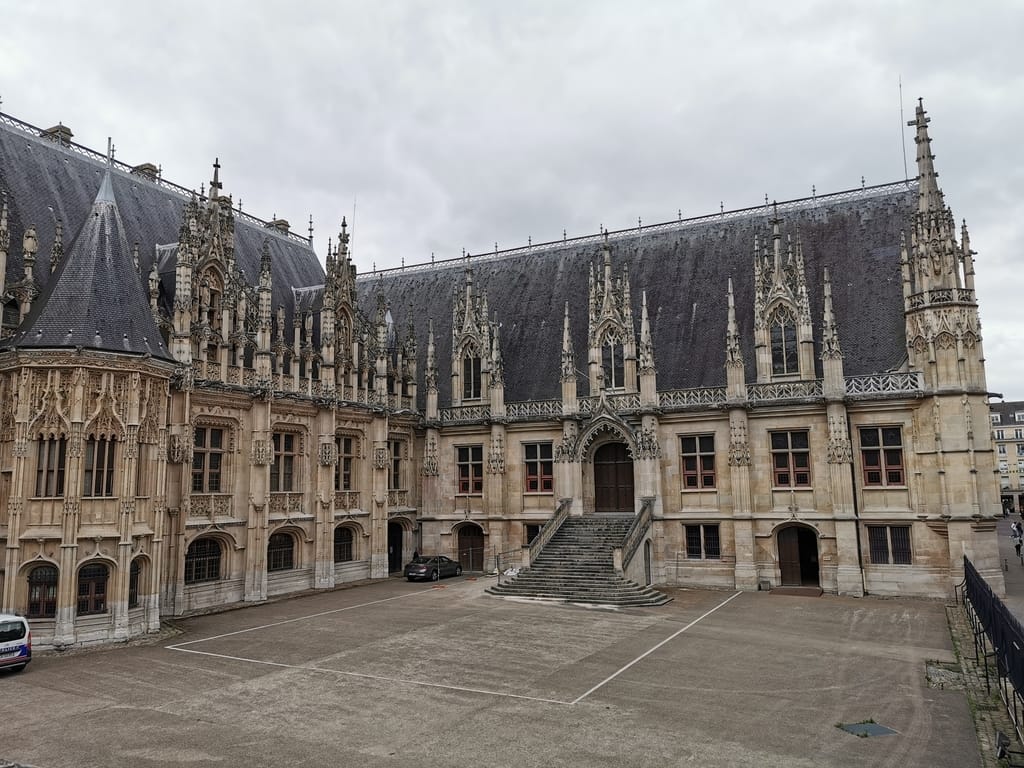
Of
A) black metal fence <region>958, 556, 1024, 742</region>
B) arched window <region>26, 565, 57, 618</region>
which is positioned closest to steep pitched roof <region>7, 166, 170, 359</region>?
arched window <region>26, 565, 57, 618</region>

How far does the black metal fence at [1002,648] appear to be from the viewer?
487 inches

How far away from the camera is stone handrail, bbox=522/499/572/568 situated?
3048 cm

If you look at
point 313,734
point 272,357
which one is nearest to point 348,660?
point 313,734

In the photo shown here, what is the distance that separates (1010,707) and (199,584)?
25.3 m

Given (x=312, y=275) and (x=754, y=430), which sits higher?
(x=312, y=275)

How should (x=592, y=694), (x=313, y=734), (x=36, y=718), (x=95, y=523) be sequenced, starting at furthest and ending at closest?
(x=95, y=523) < (x=592, y=694) < (x=36, y=718) < (x=313, y=734)

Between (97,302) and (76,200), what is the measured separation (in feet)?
30.7

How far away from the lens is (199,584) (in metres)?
26.8

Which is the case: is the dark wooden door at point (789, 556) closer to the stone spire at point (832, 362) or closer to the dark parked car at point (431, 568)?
the stone spire at point (832, 362)

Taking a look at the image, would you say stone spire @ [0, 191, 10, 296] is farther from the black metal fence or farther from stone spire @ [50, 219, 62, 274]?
the black metal fence

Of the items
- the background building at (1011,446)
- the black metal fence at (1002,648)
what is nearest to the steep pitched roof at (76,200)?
the black metal fence at (1002,648)

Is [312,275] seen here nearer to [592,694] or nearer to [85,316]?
[85,316]

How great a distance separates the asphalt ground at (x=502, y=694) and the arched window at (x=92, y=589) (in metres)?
1.90

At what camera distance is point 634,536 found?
1187 inches
